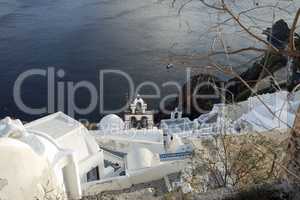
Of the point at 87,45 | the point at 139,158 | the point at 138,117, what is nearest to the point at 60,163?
the point at 139,158

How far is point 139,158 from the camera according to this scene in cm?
1087

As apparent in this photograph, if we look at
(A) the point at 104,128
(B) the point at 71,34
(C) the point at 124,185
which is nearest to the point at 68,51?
(B) the point at 71,34

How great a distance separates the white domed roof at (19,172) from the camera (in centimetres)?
546

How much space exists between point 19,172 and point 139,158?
546 centimetres

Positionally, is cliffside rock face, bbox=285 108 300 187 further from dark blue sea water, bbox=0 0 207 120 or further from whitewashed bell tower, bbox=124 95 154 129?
dark blue sea water, bbox=0 0 207 120

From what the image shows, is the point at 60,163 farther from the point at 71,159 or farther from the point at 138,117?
the point at 138,117

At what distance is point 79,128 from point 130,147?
1.83m

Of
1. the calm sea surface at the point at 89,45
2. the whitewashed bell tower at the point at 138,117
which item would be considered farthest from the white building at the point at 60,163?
the calm sea surface at the point at 89,45

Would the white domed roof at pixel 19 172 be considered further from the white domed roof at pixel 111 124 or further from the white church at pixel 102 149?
the white domed roof at pixel 111 124

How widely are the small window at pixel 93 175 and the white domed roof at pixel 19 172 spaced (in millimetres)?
4379

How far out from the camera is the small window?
10.3 m

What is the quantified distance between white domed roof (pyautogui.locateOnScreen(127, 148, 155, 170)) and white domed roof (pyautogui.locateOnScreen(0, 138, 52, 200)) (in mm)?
4822

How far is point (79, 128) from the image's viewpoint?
10422 mm

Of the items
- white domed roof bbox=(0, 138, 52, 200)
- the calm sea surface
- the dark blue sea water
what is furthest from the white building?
the dark blue sea water
